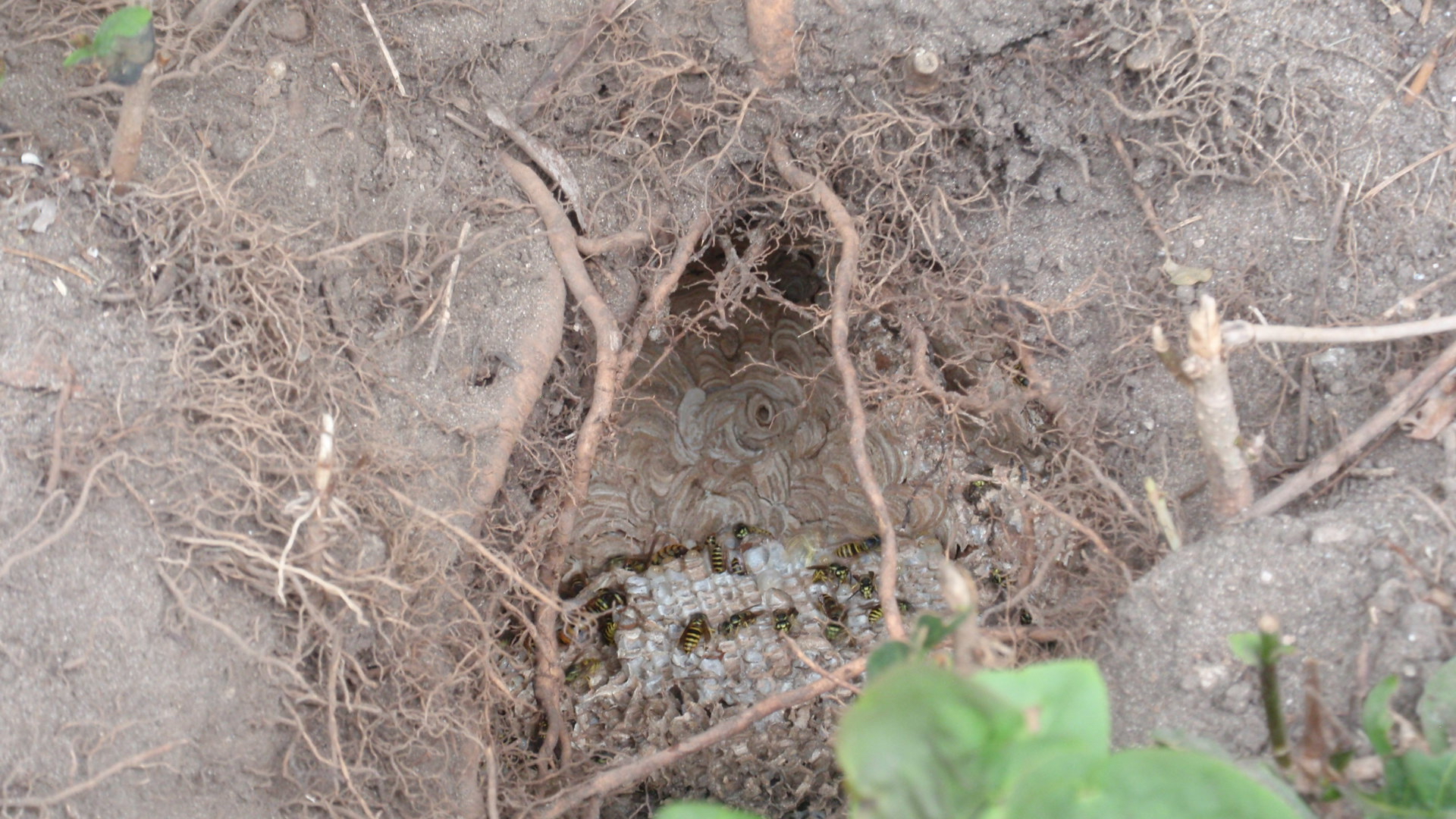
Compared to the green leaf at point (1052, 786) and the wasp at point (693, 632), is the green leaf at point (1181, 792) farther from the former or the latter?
the wasp at point (693, 632)

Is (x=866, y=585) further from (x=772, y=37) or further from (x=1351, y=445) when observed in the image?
(x=772, y=37)

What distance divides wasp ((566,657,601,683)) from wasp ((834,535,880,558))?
0.85 m

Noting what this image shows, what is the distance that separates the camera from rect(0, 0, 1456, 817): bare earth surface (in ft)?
4.71

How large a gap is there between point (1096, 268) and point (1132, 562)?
0.63m

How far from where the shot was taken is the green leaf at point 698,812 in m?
0.74

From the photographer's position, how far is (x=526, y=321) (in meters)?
1.91

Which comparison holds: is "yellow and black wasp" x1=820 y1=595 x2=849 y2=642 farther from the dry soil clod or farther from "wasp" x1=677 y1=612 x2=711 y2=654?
the dry soil clod

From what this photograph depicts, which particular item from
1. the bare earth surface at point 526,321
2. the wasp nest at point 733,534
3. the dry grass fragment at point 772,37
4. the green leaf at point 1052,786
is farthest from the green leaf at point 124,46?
the wasp nest at point 733,534

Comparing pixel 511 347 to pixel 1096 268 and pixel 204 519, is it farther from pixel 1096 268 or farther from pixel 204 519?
pixel 1096 268

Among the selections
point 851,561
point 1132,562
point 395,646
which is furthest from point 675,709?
point 1132,562

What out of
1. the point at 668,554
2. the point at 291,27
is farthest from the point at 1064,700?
the point at 668,554

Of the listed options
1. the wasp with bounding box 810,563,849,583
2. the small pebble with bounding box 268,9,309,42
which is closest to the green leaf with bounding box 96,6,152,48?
the small pebble with bounding box 268,9,309,42

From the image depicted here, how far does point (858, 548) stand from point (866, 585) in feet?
0.45

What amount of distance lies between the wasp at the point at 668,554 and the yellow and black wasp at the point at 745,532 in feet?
0.60
